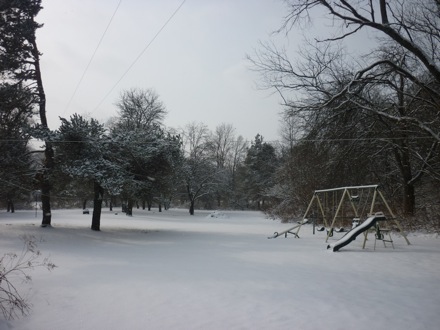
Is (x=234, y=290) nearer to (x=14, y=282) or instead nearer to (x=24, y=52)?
(x=14, y=282)

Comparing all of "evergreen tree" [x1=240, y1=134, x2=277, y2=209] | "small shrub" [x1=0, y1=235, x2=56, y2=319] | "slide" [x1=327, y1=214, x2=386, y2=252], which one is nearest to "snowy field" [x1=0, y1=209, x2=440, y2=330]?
"small shrub" [x1=0, y1=235, x2=56, y2=319]

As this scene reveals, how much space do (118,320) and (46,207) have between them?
1333 cm

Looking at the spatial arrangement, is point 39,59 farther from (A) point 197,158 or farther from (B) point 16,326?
(A) point 197,158

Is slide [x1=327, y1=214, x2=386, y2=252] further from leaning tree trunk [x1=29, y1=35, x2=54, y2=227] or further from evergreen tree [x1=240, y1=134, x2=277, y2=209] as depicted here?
evergreen tree [x1=240, y1=134, x2=277, y2=209]

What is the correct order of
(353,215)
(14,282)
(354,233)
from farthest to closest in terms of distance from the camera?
(353,215) < (354,233) < (14,282)

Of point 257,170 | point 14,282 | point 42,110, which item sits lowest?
point 14,282

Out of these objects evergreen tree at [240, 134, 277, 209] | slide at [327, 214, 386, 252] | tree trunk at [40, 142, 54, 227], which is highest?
evergreen tree at [240, 134, 277, 209]

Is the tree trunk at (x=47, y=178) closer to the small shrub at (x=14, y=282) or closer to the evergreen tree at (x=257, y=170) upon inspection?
the small shrub at (x=14, y=282)

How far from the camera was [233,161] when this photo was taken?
65625 mm

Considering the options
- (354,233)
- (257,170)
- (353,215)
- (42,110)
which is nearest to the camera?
(354,233)

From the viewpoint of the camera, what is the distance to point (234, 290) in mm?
6020

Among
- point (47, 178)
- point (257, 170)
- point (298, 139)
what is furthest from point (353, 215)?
point (257, 170)

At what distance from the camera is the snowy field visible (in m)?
4.54

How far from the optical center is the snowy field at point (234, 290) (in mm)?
→ 4535
